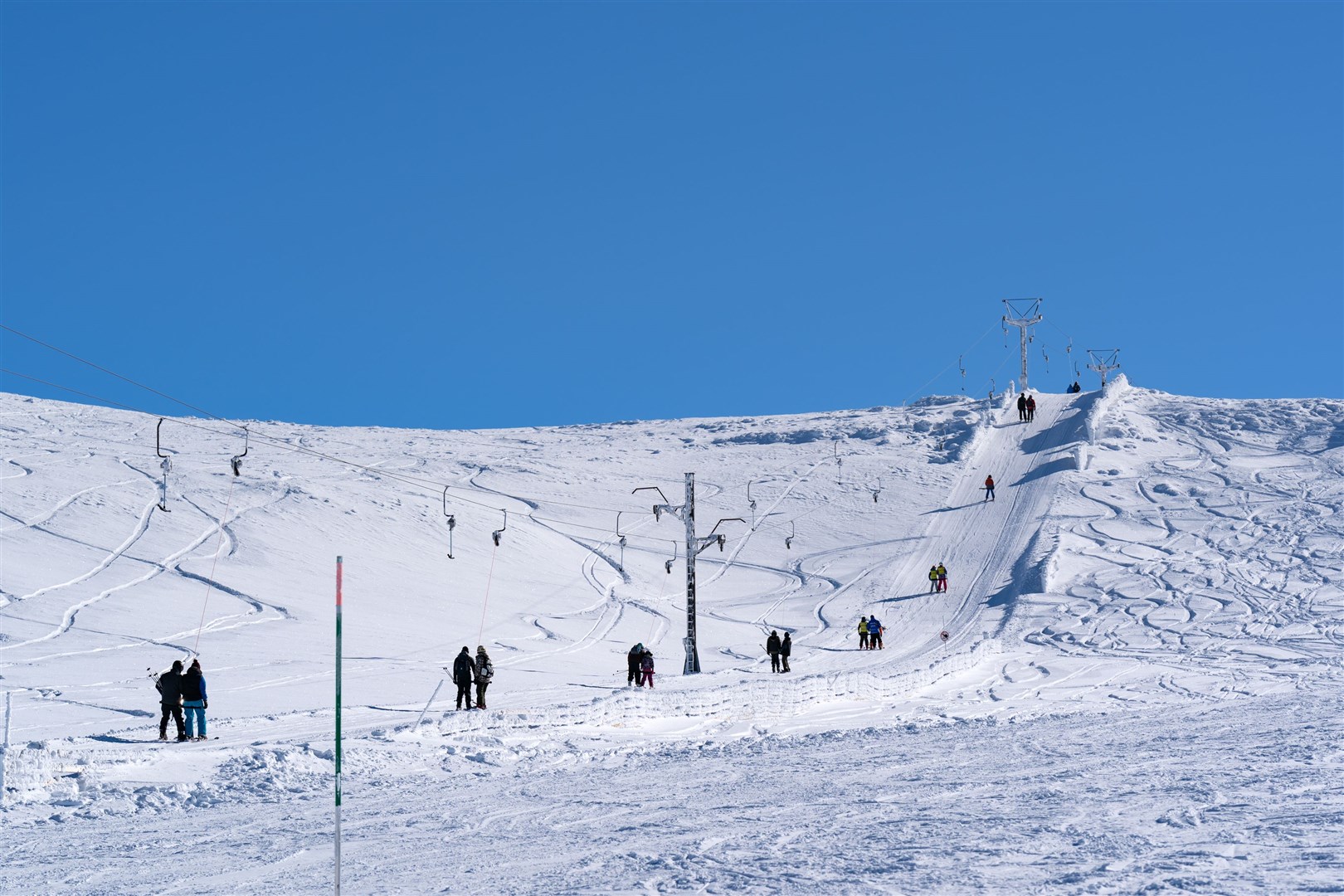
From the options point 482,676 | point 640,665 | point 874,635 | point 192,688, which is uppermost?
point 874,635

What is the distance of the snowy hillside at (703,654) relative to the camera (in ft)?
37.1

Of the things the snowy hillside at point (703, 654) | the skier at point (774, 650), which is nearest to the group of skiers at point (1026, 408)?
the snowy hillside at point (703, 654)

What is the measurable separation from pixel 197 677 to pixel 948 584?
31.6 meters

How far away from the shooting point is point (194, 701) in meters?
18.8

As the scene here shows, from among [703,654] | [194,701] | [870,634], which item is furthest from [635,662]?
[870,634]

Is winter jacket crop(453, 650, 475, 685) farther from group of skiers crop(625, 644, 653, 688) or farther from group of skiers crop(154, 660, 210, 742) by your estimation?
group of skiers crop(625, 644, 653, 688)

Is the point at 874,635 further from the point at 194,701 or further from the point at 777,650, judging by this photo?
the point at 194,701

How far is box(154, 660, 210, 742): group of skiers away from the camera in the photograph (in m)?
18.5

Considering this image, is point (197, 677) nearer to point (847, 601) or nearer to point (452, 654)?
point (452, 654)

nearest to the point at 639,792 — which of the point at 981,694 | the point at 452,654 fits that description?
the point at 981,694

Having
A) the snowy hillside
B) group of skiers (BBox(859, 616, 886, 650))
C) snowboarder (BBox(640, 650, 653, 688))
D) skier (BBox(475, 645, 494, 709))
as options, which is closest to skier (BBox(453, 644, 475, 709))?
skier (BBox(475, 645, 494, 709))

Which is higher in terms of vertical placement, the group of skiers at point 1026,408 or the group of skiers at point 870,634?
the group of skiers at point 1026,408

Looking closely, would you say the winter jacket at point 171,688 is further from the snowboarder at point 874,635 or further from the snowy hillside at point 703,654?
the snowboarder at point 874,635

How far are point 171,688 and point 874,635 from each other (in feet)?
74.4
